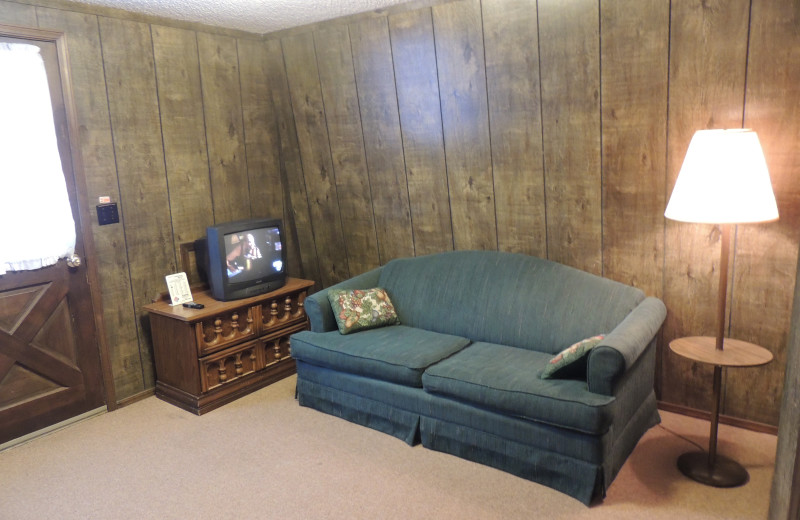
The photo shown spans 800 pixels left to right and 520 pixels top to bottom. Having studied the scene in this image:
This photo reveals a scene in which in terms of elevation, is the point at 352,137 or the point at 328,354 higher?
the point at 352,137

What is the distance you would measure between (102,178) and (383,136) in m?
1.73

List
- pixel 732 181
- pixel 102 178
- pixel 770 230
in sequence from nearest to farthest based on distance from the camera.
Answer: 1. pixel 732 181
2. pixel 770 230
3. pixel 102 178

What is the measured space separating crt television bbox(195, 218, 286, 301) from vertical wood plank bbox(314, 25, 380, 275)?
0.55m

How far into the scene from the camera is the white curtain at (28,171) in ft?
9.79

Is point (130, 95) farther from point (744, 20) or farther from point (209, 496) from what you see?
point (744, 20)

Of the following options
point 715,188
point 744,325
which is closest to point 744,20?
point 715,188

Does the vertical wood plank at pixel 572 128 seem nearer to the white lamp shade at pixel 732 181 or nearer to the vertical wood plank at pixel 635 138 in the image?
the vertical wood plank at pixel 635 138

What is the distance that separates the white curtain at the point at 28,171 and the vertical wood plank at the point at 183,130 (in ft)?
2.29

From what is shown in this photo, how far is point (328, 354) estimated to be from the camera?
127 inches

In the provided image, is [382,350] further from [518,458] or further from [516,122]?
[516,122]

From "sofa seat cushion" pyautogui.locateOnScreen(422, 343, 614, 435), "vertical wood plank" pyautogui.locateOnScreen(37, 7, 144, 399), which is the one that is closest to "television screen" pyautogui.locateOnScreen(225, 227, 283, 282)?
"vertical wood plank" pyautogui.locateOnScreen(37, 7, 144, 399)

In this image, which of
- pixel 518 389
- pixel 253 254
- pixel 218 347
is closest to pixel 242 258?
pixel 253 254

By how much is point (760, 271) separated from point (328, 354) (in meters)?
2.21

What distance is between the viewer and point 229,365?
363 cm
